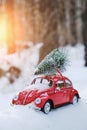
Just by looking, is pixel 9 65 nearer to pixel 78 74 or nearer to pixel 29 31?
pixel 78 74

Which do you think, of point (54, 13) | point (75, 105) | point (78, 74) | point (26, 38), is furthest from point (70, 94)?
point (26, 38)

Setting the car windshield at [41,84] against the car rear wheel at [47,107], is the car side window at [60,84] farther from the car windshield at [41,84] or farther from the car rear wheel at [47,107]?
the car rear wheel at [47,107]

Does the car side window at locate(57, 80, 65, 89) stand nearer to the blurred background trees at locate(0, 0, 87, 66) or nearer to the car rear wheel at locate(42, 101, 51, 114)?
the car rear wheel at locate(42, 101, 51, 114)

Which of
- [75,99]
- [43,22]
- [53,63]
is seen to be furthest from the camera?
[43,22]

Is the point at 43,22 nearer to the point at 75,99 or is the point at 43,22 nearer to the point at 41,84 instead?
the point at 75,99

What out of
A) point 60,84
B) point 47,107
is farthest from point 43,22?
point 47,107

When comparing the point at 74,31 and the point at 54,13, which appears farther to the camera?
the point at 74,31

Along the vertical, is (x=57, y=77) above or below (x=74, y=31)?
below

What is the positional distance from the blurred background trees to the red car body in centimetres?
1027

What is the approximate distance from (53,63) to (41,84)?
0.67 m

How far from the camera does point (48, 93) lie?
10656mm

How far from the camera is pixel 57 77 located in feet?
37.2

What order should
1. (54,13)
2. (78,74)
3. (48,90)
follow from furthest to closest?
1. (54,13)
2. (78,74)
3. (48,90)

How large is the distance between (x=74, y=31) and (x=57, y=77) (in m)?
35.4
